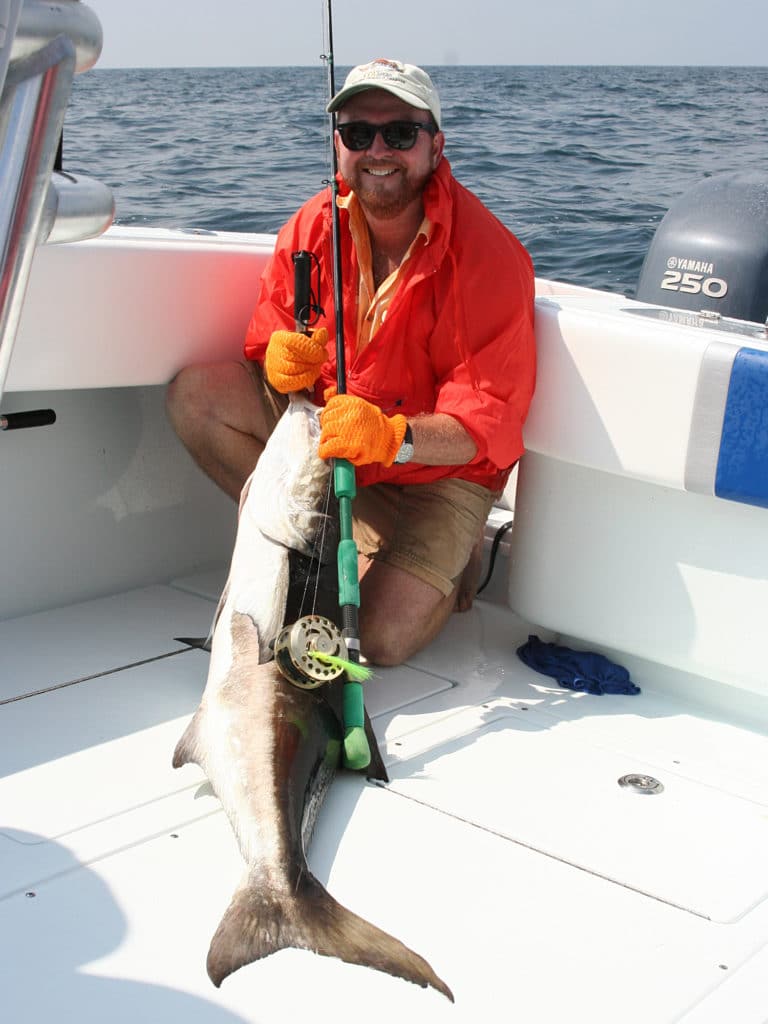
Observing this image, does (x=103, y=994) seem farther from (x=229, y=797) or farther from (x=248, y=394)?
(x=248, y=394)

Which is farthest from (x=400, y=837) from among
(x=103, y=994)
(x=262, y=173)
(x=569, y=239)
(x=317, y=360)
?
(x=262, y=173)

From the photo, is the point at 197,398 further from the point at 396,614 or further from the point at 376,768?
the point at 376,768

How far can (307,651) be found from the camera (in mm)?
2668

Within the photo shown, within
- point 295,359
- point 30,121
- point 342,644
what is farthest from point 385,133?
point 30,121

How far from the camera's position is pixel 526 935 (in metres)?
2.18

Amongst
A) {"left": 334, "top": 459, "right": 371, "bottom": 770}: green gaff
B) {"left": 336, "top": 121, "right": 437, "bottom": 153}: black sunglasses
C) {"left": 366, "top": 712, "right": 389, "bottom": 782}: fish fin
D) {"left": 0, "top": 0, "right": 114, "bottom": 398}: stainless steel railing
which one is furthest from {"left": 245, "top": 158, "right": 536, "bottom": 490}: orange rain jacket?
{"left": 0, "top": 0, "right": 114, "bottom": 398}: stainless steel railing

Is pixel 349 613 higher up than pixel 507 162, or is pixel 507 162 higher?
pixel 349 613

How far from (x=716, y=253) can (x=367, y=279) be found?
72.1 inches

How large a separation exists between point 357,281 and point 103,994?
2.17 meters

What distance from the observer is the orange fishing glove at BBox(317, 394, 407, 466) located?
9.68 ft

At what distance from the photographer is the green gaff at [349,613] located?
268 centimetres

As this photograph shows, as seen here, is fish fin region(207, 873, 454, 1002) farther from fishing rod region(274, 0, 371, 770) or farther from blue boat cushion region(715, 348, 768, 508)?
blue boat cushion region(715, 348, 768, 508)

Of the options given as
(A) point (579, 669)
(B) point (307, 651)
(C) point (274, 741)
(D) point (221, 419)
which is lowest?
(A) point (579, 669)

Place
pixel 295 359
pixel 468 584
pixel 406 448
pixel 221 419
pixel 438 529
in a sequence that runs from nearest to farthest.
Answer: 1. pixel 406 448
2. pixel 295 359
3. pixel 438 529
4. pixel 221 419
5. pixel 468 584
